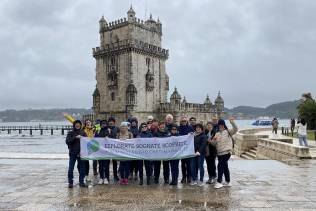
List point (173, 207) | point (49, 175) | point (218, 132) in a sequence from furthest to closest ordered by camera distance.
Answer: point (49, 175) → point (218, 132) → point (173, 207)

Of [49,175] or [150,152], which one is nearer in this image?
[150,152]

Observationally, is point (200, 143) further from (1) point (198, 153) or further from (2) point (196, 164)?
(2) point (196, 164)

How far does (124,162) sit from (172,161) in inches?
55.2

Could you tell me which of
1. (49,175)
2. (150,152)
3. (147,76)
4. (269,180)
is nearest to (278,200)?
(269,180)

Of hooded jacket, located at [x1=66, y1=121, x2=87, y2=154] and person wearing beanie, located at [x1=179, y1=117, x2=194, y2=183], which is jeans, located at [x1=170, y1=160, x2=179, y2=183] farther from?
hooded jacket, located at [x1=66, y1=121, x2=87, y2=154]

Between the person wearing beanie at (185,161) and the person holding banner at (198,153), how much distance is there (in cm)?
17

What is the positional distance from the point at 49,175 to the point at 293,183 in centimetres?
762

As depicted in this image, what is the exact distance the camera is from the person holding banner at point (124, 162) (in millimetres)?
11511

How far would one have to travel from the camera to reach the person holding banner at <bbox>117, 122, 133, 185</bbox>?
A: 1151 centimetres

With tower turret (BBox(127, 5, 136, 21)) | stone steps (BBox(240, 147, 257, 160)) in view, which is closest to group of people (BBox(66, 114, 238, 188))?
stone steps (BBox(240, 147, 257, 160))

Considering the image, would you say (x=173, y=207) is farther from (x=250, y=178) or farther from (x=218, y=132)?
(x=250, y=178)

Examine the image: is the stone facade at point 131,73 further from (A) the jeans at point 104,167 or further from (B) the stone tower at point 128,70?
(A) the jeans at point 104,167

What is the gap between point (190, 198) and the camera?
9281 millimetres

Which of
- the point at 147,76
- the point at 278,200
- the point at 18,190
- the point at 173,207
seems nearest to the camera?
the point at 173,207
